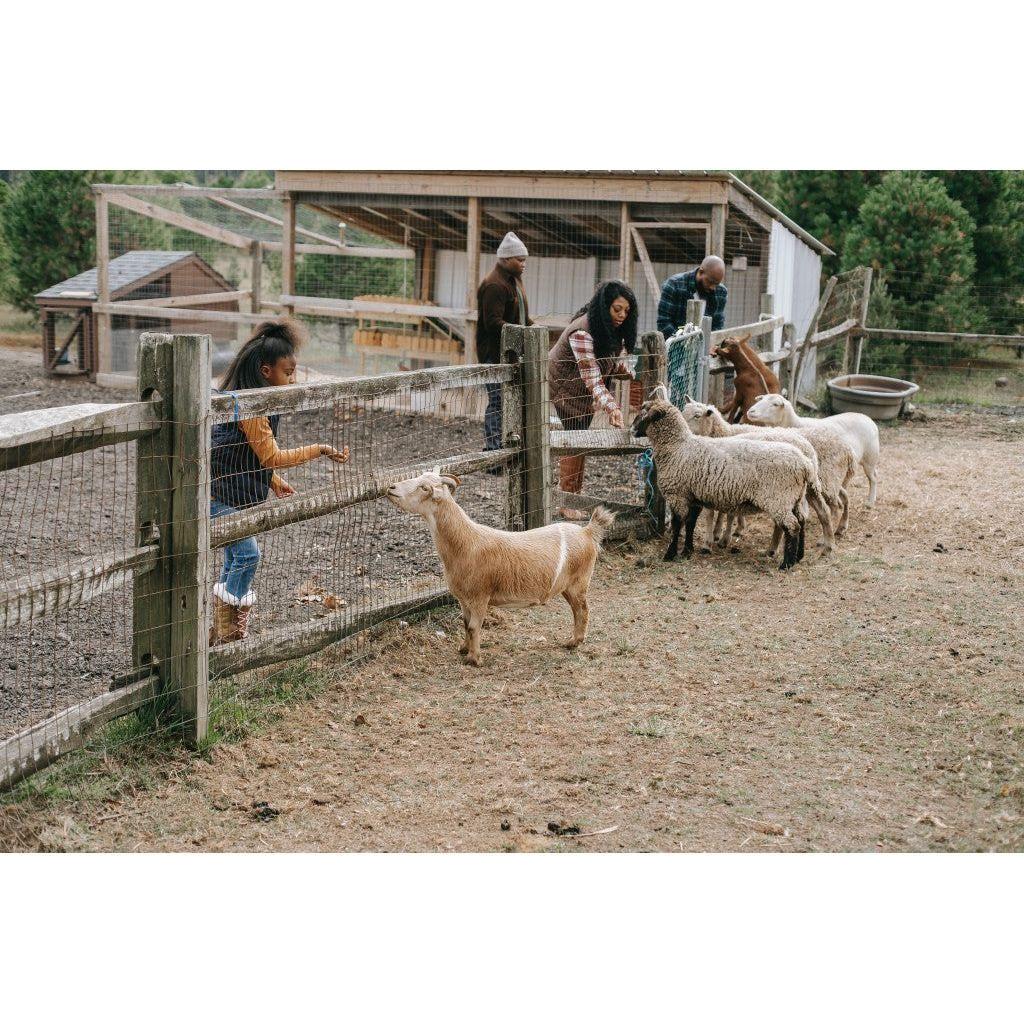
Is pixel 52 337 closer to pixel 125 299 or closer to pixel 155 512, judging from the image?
pixel 125 299

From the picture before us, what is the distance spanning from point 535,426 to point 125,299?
1215 cm

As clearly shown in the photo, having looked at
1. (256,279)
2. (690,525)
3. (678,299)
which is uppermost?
(256,279)

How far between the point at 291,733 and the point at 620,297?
169 inches

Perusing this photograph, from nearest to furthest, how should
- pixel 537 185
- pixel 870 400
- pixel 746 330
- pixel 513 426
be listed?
pixel 513 426 < pixel 746 330 < pixel 870 400 < pixel 537 185

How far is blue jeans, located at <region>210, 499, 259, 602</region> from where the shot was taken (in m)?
5.15

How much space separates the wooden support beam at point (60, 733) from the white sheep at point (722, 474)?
4102 millimetres

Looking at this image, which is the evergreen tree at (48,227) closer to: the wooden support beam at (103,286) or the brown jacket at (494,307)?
the wooden support beam at (103,286)

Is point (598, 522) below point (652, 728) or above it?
above

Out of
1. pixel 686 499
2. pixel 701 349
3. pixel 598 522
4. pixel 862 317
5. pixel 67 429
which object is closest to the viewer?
pixel 67 429

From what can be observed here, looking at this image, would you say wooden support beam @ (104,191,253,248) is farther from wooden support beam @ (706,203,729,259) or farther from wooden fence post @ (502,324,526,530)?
wooden fence post @ (502,324,526,530)

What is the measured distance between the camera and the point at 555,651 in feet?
18.9

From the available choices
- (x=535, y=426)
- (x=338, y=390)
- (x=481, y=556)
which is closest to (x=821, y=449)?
(x=535, y=426)

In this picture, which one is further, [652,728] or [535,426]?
[535,426]

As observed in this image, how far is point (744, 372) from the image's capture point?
9.23 metres
